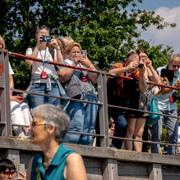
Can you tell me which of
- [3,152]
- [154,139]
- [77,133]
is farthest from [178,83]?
[3,152]

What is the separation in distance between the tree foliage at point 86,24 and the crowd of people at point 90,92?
14631 mm

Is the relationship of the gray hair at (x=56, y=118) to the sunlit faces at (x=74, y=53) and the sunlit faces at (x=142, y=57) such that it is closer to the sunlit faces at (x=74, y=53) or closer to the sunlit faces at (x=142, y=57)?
the sunlit faces at (x=74, y=53)

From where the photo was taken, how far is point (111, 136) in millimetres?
11898

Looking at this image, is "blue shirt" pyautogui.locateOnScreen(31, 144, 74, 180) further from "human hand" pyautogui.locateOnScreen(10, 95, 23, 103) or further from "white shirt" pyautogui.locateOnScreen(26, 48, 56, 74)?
"white shirt" pyautogui.locateOnScreen(26, 48, 56, 74)

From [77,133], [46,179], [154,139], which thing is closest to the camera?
[46,179]

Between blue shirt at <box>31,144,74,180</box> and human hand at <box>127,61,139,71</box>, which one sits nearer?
blue shirt at <box>31,144,74,180</box>

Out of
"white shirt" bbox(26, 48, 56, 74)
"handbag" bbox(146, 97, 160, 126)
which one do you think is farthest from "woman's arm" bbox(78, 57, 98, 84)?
"handbag" bbox(146, 97, 160, 126)

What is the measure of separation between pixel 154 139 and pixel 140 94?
2.91 feet

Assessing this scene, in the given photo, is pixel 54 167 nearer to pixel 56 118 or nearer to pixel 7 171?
pixel 56 118

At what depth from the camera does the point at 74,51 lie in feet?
37.6

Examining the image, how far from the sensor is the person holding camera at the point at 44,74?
11.0 m

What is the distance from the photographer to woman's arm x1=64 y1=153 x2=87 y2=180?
20.2 feet

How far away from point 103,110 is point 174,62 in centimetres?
168

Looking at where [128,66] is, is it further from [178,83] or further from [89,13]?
[89,13]
